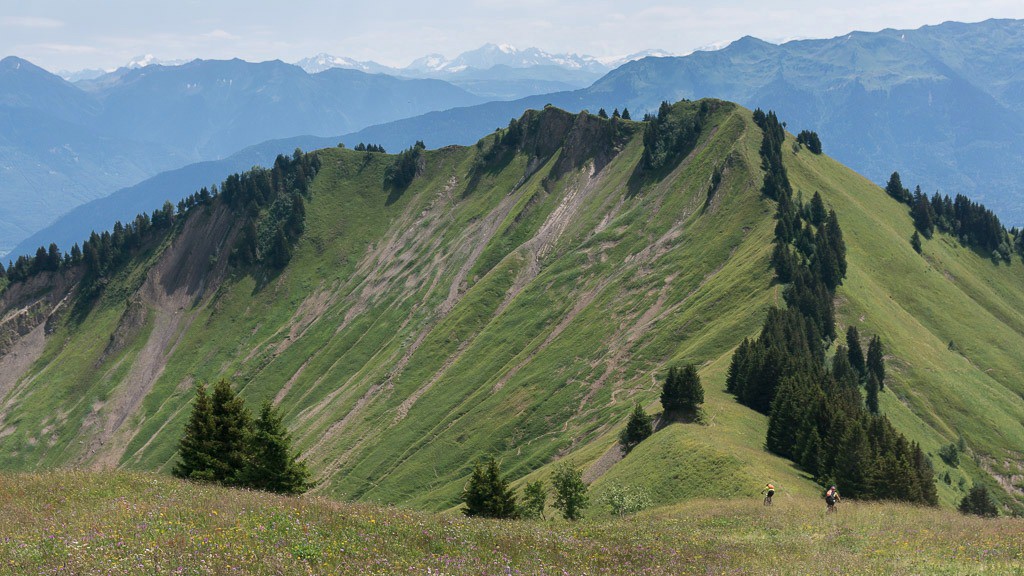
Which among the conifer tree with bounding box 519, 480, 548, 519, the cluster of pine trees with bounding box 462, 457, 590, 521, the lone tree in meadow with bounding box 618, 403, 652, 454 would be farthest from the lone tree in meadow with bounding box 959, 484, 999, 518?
the conifer tree with bounding box 519, 480, 548, 519

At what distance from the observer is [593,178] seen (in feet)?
646

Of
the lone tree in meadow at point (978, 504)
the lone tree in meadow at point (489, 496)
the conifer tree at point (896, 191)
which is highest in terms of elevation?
the conifer tree at point (896, 191)

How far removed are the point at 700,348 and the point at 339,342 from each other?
102 m

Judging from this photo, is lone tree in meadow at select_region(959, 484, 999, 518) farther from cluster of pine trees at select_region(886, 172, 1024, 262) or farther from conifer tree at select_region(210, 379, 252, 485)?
cluster of pine trees at select_region(886, 172, 1024, 262)

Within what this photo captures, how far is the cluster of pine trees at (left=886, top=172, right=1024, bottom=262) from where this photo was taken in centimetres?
16938

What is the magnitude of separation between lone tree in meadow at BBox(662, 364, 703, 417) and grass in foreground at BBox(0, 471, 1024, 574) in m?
42.4

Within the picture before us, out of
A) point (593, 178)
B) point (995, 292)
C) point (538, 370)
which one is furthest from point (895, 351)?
point (593, 178)

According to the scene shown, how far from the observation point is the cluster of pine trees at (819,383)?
2375 inches

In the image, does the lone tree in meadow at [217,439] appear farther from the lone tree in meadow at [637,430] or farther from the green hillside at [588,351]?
the lone tree in meadow at [637,430]

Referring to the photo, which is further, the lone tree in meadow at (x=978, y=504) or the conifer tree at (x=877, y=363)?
the conifer tree at (x=877, y=363)

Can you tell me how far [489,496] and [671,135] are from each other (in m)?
149

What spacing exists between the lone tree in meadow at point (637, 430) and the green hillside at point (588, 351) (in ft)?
7.12

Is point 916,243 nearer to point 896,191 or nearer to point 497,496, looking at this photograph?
point 896,191

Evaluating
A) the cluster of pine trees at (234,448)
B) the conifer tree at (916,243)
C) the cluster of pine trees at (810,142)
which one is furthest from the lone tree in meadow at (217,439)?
the cluster of pine trees at (810,142)
